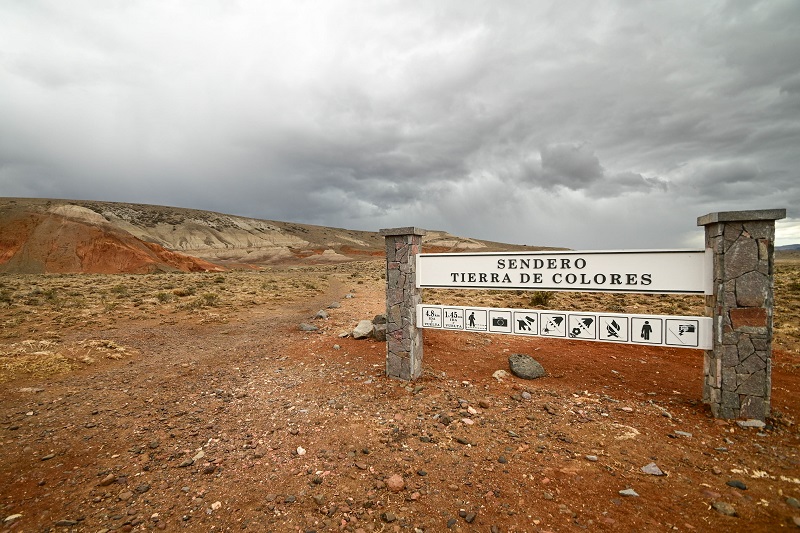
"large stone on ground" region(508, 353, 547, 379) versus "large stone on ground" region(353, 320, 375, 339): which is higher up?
"large stone on ground" region(353, 320, 375, 339)

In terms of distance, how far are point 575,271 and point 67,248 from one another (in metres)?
59.8

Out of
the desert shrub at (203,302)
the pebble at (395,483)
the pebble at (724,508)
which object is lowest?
the pebble at (395,483)

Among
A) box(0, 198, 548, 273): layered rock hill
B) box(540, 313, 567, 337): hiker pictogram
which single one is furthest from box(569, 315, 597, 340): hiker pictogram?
box(0, 198, 548, 273): layered rock hill

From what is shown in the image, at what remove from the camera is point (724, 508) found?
3307 millimetres

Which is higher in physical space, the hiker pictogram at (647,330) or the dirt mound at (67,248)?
the dirt mound at (67,248)

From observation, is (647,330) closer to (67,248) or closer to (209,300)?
(209,300)

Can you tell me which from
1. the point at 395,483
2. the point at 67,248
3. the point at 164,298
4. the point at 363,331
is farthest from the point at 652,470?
the point at 67,248

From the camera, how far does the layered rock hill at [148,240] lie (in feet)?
148

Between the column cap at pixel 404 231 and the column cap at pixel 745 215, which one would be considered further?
the column cap at pixel 404 231

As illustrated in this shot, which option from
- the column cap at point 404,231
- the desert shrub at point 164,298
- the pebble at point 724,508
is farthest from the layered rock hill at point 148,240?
the desert shrub at point 164,298

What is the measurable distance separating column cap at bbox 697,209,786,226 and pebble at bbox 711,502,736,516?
3.43 meters

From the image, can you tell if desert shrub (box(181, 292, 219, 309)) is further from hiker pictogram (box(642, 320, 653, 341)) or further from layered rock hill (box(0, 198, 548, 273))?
hiker pictogram (box(642, 320, 653, 341))

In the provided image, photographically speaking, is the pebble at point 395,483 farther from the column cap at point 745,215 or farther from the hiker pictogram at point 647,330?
the column cap at point 745,215

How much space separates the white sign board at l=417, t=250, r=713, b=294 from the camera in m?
5.14
